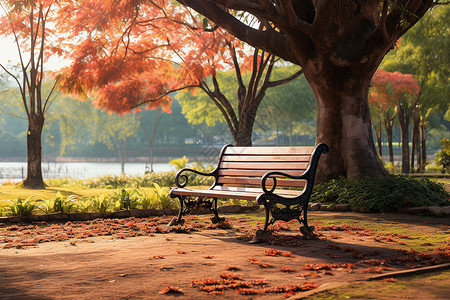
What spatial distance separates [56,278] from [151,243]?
176 centimetres

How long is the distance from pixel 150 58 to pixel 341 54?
7.42 m

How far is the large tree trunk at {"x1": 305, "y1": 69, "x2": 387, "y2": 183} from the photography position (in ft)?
31.9

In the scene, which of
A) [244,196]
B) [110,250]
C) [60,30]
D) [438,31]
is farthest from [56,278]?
[438,31]

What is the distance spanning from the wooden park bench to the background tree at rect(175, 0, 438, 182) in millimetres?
2896

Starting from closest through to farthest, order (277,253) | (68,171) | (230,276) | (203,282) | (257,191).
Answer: (203,282), (230,276), (277,253), (257,191), (68,171)

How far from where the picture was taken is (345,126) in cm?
989

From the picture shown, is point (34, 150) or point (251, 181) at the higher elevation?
point (34, 150)

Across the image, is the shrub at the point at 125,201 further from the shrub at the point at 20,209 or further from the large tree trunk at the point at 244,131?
the large tree trunk at the point at 244,131

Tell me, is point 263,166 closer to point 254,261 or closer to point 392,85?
point 254,261

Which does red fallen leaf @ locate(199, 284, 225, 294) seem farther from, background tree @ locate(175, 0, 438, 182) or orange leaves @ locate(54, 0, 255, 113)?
orange leaves @ locate(54, 0, 255, 113)

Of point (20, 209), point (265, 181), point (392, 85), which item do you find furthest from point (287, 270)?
point (392, 85)

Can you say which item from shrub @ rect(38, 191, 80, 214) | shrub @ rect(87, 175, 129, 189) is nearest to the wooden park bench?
shrub @ rect(38, 191, 80, 214)

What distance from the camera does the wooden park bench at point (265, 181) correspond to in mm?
5754

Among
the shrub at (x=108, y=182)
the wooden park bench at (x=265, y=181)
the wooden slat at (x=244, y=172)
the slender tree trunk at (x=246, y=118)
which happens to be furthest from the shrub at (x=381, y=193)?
the shrub at (x=108, y=182)
